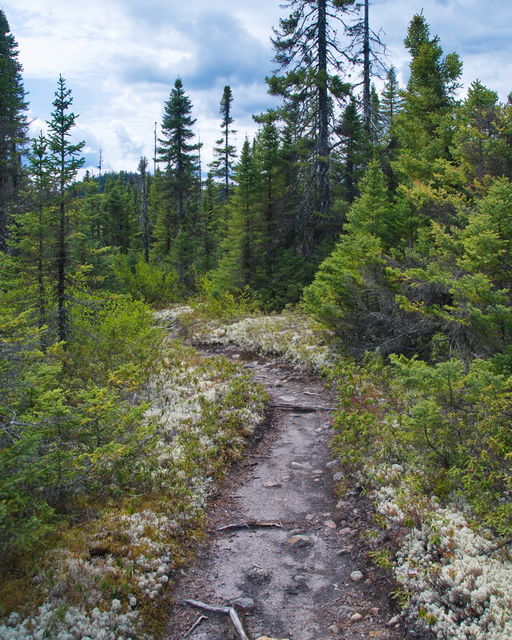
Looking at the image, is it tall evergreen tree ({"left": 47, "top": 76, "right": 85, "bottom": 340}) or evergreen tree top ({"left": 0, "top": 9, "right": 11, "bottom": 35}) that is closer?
tall evergreen tree ({"left": 47, "top": 76, "right": 85, "bottom": 340})

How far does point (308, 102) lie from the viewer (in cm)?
2464

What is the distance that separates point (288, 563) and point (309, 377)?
8.39 m

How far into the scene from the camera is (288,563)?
227 inches

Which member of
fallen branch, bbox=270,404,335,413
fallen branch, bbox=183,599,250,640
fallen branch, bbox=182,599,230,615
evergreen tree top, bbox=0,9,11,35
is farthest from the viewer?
evergreen tree top, bbox=0,9,11,35

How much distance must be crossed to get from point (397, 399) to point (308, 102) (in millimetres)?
20538

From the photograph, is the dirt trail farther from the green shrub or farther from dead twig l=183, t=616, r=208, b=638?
the green shrub

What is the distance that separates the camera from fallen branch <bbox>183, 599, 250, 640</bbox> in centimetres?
452

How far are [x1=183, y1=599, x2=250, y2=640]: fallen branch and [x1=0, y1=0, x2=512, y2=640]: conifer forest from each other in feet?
0.34

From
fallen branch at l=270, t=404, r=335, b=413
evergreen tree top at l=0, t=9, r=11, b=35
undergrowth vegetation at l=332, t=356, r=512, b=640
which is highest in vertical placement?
evergreen tree top at l=0, t=9, r=11, b=35

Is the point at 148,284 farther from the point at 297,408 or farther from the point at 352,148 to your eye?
the point at 297,408

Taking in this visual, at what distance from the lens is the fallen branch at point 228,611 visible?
4523 millimetres

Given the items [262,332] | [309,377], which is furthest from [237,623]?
[262,332]

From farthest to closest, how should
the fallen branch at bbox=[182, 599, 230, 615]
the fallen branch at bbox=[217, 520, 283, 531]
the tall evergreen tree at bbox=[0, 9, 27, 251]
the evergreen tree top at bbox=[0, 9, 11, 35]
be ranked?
the evergreen tree top at bbox=[0, 9, 11, 35]
the tall evergreen tree at bbox=[0, 9, 27, 251]
the fallen branch at bbox=[217, 520, 283, 531]
the fallen branch at bbox=[182, 599, 230, 615]

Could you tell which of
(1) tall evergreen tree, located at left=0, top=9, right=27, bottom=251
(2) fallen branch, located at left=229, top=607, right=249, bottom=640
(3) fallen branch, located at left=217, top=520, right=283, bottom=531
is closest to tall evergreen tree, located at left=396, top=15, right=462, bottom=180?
(3) fallen branch, located at left=217, top=520, right=283, bottom=531
